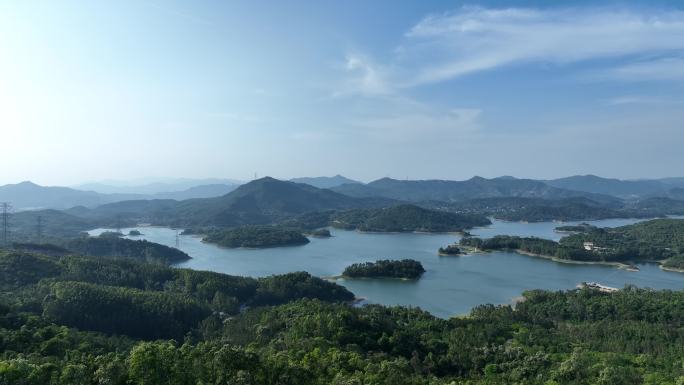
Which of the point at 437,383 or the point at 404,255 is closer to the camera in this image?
the point at 437,383

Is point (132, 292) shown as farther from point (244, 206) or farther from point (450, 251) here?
point (244, 206)

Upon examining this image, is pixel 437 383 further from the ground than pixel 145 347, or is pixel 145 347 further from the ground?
pixel 145 347

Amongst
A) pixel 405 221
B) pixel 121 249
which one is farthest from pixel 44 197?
pixel 405 221

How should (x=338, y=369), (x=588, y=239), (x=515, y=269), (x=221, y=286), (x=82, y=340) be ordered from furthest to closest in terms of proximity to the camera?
(x=588, y=239) < (x=515, y=269) < (x=221, y=286) < (x=82, y=340) < (x=338, y=369)

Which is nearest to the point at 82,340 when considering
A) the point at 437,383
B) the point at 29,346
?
the point at 29,346

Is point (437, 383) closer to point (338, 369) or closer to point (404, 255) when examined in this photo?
point (338, 369)

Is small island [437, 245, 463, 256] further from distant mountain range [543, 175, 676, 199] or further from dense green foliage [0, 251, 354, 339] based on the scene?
distant mountain range [543, 175, 676, 199]

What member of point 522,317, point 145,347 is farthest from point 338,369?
point 522,317

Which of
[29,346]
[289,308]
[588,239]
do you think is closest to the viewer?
[29,346]
